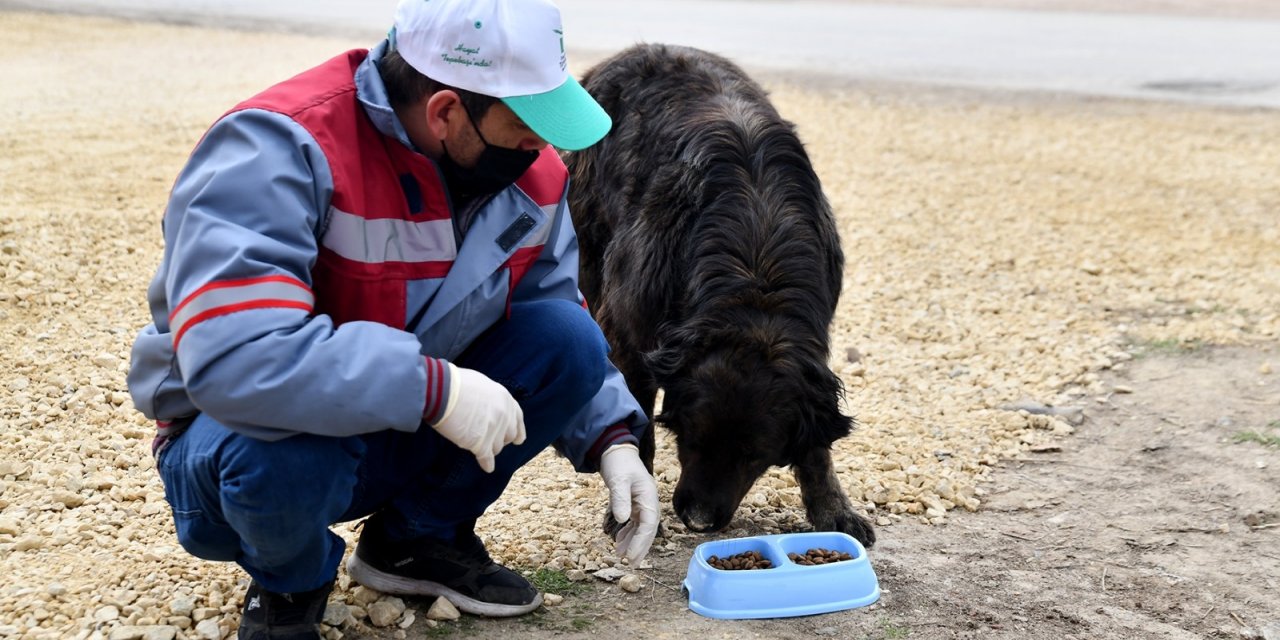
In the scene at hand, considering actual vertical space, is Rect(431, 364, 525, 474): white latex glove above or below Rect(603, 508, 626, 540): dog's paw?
above

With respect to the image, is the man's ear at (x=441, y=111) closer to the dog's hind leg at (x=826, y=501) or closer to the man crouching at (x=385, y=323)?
the man crouching at (x=385, y=323)

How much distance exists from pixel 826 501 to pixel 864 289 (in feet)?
9.56

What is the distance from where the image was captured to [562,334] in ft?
10.5

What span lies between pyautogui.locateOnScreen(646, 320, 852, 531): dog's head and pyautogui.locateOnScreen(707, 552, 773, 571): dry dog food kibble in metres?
0.14

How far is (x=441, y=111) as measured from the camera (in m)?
2.81

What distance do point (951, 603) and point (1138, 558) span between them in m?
0.76

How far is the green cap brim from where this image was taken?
2.79 meters

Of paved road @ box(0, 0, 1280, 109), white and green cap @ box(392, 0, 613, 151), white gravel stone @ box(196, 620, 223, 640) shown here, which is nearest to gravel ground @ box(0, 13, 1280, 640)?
white gravel stone @ box(196, 620, 223, 640)

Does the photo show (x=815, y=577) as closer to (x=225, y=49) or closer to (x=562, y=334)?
(x=562, y=334)

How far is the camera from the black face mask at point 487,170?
2.90 meters

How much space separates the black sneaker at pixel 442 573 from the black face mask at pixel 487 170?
973 millimetres

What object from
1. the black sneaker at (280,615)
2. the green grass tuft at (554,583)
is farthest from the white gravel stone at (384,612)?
the green grass tuft at (554,583)

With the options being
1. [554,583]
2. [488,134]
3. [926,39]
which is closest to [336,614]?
[554,583]

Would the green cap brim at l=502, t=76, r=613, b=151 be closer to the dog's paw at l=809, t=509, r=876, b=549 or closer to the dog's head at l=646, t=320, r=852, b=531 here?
the dog's head at l=646, t=320, r=852, b=531
